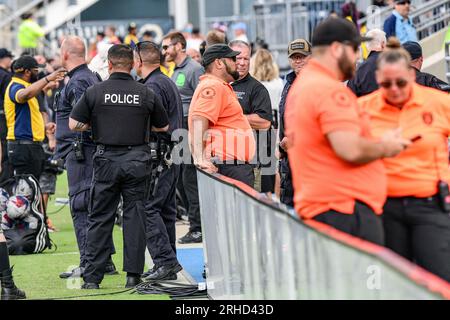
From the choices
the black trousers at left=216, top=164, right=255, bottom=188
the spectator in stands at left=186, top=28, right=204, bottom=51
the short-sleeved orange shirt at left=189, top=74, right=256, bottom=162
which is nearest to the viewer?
the short-sleeved orange shirt at left=189, top=74, right=256, bottom=162

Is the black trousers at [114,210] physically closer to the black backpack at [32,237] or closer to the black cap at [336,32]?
the black backpack at [32,237]

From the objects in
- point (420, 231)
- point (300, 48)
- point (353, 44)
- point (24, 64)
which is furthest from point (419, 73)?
point (24, 64)

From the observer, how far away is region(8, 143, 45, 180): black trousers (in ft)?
46.7

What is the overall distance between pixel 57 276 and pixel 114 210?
136 cm

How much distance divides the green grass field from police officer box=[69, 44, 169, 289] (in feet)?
0.88

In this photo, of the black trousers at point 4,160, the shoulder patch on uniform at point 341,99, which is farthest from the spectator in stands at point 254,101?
the shoulder patch on uniform at point 341,99

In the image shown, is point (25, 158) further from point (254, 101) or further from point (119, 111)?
point (119, 111)

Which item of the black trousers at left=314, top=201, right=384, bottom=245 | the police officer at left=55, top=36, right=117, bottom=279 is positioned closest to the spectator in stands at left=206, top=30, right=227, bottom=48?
the police officer at left=55, top=36, right=117, bottom=279

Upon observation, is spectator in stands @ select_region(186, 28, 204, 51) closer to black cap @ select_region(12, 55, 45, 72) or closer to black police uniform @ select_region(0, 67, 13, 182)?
black police uniform @ select_region(0, 67, 13, 182)

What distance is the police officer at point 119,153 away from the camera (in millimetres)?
9883

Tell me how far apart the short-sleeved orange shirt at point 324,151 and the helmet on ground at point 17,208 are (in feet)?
22.7
